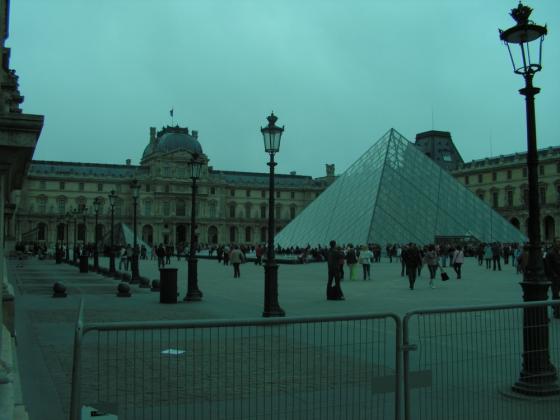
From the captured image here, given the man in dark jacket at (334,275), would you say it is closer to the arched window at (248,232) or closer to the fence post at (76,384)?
the fence post at (76,384)

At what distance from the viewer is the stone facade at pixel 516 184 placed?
67125 mm

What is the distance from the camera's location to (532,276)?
5098mm

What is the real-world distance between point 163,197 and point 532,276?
3360 inches

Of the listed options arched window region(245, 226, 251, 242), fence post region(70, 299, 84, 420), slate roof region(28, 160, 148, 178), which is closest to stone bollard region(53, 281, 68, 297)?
fence post region(70, 299, 84, 420)

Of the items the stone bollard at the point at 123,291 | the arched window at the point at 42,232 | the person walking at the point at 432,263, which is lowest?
the stone bollard at the point at 123,291

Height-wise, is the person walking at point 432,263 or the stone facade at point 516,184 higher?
the stone facade at point 516,184

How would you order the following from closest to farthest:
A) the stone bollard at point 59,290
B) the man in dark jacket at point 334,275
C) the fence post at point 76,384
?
1. the fence post at point 76,384
2. the man in dark jacket at point 334,275
3. the stone bollard at point 59,290

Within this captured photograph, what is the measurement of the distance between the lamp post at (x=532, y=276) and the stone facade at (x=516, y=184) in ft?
211

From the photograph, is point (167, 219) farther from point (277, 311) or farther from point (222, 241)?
point (277, 311)

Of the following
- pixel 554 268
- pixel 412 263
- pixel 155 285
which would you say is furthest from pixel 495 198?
pixel 554 268

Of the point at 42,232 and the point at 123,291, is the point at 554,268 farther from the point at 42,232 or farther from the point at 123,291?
the point at 42,232

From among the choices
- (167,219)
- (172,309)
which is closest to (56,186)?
(167,219)

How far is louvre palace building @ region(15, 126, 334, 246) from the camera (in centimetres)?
8188

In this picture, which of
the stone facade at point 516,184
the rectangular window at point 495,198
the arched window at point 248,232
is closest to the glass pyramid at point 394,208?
the stone facade at point 516,184
